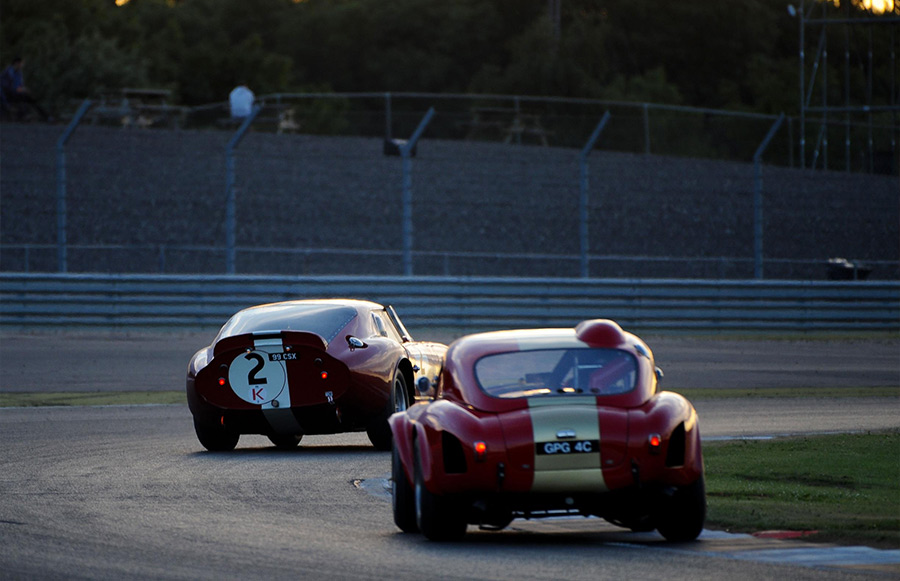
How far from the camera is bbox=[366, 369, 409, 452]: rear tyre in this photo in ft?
41.3

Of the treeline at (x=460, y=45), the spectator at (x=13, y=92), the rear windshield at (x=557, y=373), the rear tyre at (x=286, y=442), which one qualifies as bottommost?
the rear tyre at (x=286, y=442)

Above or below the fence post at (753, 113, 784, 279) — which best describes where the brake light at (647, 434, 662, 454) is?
below

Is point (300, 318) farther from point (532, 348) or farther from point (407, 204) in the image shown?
point (407, 204)

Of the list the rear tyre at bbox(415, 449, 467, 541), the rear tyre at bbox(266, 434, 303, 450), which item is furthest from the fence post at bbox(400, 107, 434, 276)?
the rear tyre at bbox(415, 449, 467, 541)

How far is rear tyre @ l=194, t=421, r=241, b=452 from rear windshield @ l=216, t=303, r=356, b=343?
757mm

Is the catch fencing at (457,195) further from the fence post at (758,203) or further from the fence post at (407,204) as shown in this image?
the fence post at (407,204)

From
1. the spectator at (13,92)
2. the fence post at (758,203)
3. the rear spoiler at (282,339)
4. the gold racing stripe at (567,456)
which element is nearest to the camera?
the gold racing stripe at (567,456)

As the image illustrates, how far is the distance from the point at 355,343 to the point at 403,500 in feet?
13.9

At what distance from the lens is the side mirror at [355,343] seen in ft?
41.0

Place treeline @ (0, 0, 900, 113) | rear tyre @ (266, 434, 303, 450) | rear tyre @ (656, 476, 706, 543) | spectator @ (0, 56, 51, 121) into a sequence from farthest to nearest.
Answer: treeline @ (0, 0, 900, 113) < spectator @ (0, 56, 51, 121) < rear tyre @ (266, 434, 303, 450) < rear tyre @ (656, 476, 706, 543)

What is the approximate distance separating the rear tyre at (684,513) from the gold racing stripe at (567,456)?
0.44m

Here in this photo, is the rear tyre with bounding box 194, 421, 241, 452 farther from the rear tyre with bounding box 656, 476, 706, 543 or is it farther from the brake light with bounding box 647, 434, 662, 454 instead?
the brake light with bounding box 647, 434, 662, 454

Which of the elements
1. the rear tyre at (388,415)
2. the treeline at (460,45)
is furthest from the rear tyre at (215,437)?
the treeline at (460,45)

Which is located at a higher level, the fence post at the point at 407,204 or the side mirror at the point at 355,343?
the fence post at the point at 407,204
